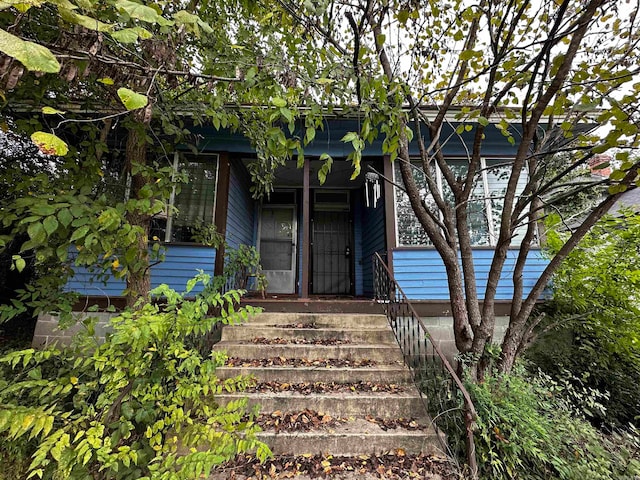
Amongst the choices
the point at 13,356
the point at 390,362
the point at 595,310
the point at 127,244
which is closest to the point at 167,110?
the point at 127,244

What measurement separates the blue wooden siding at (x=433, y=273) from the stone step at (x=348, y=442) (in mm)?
2315

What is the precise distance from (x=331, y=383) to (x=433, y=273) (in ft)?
8.08

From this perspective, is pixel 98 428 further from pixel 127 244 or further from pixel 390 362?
pixel 390 362

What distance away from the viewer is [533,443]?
200 centimetres

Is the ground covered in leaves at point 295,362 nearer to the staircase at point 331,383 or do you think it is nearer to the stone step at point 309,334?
the staircase at point 331,383

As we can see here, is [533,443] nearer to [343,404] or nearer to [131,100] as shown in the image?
→ [343,404]

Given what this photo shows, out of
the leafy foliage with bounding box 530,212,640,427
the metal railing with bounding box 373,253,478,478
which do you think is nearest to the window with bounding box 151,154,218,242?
the metal railing with bounding box 373,253,478,478

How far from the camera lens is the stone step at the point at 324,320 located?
3535 millimetres

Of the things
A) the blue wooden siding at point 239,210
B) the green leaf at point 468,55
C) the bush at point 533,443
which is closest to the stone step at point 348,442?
the bush at point 533,443

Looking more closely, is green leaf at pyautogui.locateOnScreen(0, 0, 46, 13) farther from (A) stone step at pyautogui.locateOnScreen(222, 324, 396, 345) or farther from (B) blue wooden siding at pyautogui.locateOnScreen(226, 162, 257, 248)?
(B) blue wooden siding at pyautogui.locateOnScreen(226, 162, 257, 248)

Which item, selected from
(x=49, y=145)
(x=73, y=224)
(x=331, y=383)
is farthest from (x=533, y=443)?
(x=73, y=224)

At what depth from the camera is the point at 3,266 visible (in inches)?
182

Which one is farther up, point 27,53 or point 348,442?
point 27,53

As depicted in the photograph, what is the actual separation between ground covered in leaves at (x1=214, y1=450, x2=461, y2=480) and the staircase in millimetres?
49
